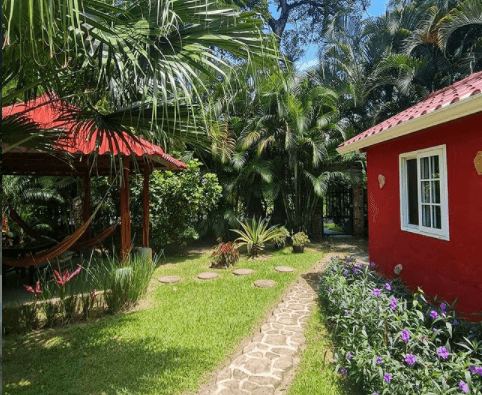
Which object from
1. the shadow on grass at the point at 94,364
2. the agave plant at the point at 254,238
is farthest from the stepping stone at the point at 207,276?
the shadow on grass at the point at 94,364

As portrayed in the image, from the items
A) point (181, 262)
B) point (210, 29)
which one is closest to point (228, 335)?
point (210, 29)

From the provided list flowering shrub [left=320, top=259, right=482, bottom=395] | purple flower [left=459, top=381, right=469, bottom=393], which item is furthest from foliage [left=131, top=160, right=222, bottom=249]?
purple flower [left=459, top=381, right=469, bottom=393]

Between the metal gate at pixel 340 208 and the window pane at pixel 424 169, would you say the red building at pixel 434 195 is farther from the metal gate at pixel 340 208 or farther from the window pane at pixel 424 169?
the metal gate at pixel 340 208

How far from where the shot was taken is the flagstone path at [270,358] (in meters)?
3.44

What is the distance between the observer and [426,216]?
5.26 metres

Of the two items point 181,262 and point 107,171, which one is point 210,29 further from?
point 181,262

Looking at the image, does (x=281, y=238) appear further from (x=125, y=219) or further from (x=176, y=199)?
(x=125, y=219)

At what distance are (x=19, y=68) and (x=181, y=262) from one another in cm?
755

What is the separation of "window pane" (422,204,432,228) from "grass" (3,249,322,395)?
2.89 metres

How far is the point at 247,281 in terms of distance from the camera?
7766 mm

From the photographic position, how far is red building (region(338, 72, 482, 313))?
4004mm

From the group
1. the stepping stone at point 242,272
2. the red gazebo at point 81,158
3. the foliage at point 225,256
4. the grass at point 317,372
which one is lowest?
the grass at point 317,372

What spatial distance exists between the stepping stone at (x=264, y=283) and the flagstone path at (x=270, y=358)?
3.62ft

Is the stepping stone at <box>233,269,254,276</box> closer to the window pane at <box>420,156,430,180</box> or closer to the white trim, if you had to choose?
the white trim
